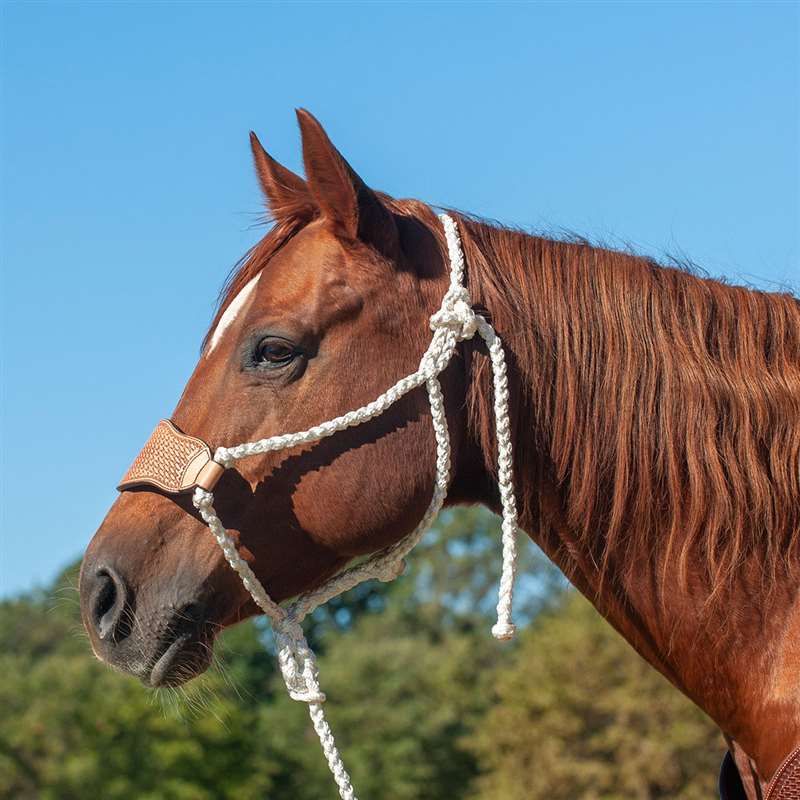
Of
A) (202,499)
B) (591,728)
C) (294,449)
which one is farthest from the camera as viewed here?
(591,728)

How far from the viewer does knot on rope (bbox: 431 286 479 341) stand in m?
3.34

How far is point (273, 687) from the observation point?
159 ft

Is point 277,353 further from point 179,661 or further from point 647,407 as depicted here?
point 647,407

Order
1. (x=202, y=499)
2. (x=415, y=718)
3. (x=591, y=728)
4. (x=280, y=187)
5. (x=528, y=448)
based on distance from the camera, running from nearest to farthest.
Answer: (x=202, y=499)
(x=528, y=448)
(x=280, y=187)
(x=591, y=728)
(x=415, y=718)

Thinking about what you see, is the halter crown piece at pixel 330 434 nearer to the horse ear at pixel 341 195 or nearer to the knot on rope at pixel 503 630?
the knot on rope at pixel 503 630

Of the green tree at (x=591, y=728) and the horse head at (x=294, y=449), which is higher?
the horse head at (x=294, y=449)

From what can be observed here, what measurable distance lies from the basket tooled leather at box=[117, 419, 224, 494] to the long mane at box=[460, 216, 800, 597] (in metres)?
0.80

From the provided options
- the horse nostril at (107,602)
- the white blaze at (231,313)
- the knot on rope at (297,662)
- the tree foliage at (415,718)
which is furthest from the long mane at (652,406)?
the tree foliage at (415,718)

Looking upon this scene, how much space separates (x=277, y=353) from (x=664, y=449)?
114 cm

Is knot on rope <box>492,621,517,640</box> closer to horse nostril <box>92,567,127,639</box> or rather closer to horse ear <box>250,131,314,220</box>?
horse nostril <box>92,567,127,639</box>

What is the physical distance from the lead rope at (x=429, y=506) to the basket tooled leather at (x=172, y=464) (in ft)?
0.11

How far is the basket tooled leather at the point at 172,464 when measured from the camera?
3.22 metres

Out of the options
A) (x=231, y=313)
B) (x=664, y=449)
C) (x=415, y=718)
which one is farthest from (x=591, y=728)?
(x=231, y=313)

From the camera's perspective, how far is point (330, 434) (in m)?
3.28
